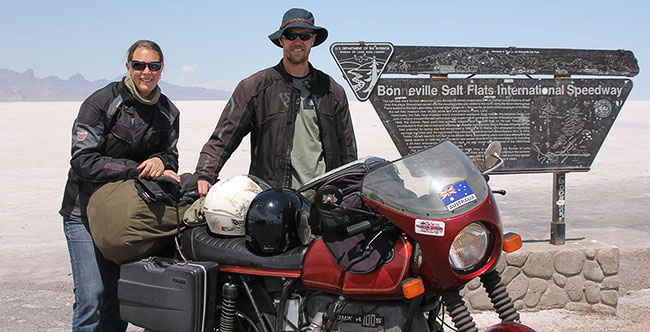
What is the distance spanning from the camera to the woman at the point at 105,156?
3.72 meters

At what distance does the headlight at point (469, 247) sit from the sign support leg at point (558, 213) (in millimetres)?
3643

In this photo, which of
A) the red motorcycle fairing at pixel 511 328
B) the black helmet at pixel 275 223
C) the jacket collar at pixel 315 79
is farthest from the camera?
the jacket collar at pixel 315 79

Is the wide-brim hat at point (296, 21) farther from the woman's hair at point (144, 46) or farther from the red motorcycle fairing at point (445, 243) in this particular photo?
the red motorcycle fairing at point (445, 243)

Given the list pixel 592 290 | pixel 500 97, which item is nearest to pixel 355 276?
pixel 500 97

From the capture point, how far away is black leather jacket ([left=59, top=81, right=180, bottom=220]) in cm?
370

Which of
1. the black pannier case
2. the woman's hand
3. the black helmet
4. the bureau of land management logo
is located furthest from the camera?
the bureau of land management logo

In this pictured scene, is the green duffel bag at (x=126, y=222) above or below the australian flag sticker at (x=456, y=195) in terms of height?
below

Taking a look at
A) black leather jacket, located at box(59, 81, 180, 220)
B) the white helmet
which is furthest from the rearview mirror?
black leather jacket, located at box(59, 81, 180, 220)

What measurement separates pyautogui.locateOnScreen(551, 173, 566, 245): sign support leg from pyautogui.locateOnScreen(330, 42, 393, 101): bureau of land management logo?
2113 millimetres

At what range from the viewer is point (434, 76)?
6051 millimetres

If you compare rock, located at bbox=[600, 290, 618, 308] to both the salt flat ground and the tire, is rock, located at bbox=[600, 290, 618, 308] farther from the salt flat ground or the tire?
the tire

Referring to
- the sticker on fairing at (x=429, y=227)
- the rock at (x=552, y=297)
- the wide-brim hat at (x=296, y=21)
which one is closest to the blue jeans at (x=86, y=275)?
the wide-brim hat at (x=296, y=21)

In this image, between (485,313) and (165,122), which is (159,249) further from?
(485,313)

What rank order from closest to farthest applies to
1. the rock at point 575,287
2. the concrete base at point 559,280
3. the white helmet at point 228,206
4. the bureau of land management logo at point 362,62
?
the white helmet at point 228,206
the bureau of land management logo at point 362,62
the concrete base at point 559,280
the rock at point 575,287
